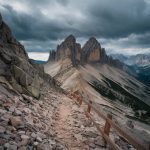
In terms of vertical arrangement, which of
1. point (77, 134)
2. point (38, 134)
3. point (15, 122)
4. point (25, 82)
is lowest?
point (77, 134)

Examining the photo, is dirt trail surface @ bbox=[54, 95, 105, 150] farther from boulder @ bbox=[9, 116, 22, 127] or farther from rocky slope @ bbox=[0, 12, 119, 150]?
boulder @ bbox=[9, 116, 22, 127]

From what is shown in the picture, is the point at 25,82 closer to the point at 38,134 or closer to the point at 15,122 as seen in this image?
the point at 15,122

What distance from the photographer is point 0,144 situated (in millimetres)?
9656

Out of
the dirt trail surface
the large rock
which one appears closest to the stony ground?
the dirt trail surface

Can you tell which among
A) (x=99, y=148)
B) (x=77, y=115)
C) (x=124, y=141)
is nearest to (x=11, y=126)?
(x=99, y=148)

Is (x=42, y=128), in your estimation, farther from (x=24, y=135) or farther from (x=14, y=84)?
(x=14, y=84)

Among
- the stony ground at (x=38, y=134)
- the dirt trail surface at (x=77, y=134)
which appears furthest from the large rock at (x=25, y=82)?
the stony ground at (x=38, y=134)

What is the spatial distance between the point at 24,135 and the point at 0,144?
1645 millimetres

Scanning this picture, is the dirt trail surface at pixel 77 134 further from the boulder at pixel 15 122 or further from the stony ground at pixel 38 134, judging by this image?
the boulder at pixel 15 122

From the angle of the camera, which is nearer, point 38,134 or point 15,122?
point 15,122

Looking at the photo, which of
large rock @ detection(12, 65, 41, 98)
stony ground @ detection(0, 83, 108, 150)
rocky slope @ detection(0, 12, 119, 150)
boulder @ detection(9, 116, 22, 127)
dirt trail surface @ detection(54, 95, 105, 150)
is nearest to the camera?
stony ground @ detection(0, 83, 108, 150)

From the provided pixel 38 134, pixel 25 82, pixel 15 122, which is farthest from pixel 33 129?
pixel 25 82

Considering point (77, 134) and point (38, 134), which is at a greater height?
point (38, 134)

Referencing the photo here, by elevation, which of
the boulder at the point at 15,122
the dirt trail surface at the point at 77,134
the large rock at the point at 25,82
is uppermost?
the large rock at the point at 25,82
